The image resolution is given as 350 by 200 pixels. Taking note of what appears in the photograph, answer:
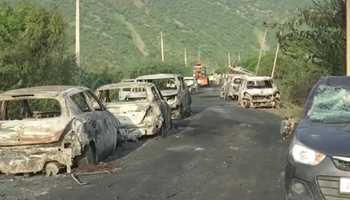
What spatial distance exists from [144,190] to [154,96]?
317 inches

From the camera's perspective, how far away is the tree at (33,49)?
1869cm

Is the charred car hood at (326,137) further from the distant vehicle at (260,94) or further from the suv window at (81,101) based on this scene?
the distant vehicle at (260,94)

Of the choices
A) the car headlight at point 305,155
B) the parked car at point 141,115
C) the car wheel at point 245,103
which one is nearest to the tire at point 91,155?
the parked car at point 141,115

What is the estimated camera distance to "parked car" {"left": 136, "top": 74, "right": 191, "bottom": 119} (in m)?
23.2

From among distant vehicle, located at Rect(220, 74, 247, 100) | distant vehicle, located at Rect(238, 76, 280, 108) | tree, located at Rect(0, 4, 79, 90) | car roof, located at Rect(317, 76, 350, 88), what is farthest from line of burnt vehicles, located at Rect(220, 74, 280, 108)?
car roof, located at Rect(317, 76, 350, 88)

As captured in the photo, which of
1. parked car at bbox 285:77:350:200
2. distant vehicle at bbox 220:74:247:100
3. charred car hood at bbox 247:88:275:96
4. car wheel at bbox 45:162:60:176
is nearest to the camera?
parked car at bbox 285:77:350:200

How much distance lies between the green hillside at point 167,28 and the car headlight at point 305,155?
47.7 m

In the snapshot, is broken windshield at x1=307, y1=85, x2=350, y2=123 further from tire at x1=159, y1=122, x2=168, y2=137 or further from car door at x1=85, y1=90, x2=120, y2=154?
tire at x1=159, y1=122, x2=168, y2=137

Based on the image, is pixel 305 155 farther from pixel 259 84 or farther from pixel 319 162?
pixel 259 84

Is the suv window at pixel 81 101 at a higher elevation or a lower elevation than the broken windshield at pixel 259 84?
higher

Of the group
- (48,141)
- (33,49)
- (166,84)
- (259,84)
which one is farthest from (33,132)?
(259,84)

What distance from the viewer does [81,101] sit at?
1280cm

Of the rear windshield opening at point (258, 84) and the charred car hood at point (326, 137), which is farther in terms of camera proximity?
the rear windshield opening at point (258, 84)

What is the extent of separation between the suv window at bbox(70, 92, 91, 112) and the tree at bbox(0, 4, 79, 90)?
218 inches
